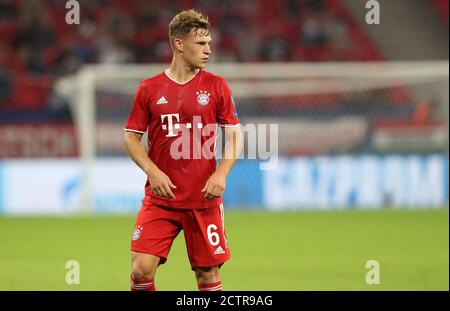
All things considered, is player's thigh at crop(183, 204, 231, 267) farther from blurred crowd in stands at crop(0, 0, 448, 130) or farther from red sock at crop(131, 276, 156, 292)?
blurred crowd in stands at crop(0, 0, 448, 130)

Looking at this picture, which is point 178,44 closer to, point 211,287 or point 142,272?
point 142,272

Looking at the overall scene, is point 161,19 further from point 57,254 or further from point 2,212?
point 57,254

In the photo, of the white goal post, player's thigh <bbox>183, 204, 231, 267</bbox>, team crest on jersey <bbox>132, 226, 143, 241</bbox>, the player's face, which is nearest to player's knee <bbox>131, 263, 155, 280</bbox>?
team crest on jersey <bbox>132, 226, 143, 241</bbox>

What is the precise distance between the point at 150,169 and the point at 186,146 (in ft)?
0.99

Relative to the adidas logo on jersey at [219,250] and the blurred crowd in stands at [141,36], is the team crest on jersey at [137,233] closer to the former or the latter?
the adidas logo on jersey at [219,250]

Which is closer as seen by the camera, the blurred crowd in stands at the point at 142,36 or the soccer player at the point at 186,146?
the soccer player at the point at 186,146

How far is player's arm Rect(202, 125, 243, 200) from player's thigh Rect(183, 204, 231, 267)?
210 millimetres

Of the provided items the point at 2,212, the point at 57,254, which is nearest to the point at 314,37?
the point at 2,212

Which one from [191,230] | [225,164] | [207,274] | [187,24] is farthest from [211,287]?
[187,24]

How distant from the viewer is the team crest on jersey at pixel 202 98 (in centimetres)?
588

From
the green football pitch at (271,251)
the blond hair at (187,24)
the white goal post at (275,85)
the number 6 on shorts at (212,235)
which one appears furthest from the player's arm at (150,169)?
the white goal post at (275,85)

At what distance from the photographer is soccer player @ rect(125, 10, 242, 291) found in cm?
587

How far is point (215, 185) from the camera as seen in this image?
5703mm

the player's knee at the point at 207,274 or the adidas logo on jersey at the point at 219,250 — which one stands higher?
Result: the adidas logo on jersey at the point at 219,250
